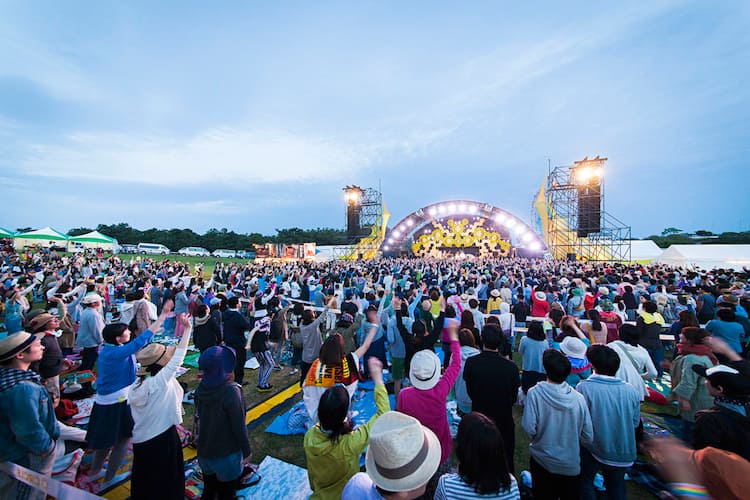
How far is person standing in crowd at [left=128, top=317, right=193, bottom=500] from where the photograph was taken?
235cm

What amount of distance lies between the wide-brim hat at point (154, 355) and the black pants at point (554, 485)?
312 cm

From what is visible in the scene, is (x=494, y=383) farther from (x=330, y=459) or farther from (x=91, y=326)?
(x=91, y=326)

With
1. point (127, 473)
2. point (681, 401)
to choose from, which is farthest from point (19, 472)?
point (681, 401)

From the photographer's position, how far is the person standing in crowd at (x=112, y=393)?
9.93 ft

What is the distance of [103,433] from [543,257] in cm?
2789

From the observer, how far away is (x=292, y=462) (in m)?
3.60

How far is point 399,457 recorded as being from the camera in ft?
4.54

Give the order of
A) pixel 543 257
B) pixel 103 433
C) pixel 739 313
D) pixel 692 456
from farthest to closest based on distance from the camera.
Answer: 1. pixel 543 257
2. pixel 739 313
3. pixel 103 433
4. pixel 692 456

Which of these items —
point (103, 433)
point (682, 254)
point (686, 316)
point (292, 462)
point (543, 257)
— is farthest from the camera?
point (543, 257)

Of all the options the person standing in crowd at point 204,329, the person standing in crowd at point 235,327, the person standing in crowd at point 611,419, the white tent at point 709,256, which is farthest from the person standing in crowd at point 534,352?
the white tent at point 709,256

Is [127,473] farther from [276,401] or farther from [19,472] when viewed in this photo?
[276,401]

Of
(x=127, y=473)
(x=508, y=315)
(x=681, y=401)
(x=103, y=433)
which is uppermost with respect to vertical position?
(x=508, y=315)

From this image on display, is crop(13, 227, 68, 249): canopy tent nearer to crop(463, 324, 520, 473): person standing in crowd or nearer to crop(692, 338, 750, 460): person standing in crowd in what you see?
crop(463, 324, 520, 473): person standing in crowd

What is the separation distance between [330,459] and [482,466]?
0.89 metres
